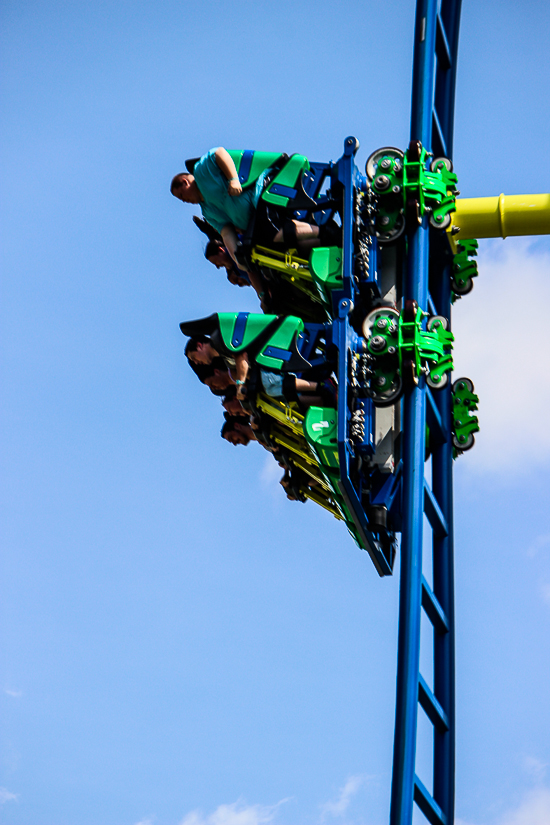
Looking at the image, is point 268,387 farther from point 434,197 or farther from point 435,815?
point 435,815

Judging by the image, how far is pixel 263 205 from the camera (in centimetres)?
1461

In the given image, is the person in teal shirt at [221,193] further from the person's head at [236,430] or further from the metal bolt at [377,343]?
the metal bolt at [377,343]

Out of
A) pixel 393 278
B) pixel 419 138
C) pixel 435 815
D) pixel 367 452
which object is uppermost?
pixel 419 138

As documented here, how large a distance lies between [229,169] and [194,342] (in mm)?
1871

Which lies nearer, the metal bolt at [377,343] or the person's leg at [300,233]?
the metal bolt at [377,343]

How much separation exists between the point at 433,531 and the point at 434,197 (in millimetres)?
4080

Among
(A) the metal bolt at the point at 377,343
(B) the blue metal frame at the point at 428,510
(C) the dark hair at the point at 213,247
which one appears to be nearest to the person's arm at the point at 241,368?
(A) the metal bolt at the point at 377,343

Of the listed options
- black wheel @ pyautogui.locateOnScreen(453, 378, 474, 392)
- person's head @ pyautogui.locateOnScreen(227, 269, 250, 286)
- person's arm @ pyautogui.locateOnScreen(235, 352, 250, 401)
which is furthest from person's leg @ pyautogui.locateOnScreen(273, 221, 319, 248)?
black wheel @ pyautogui.locateOnScreen(453, 378, 474, 392)

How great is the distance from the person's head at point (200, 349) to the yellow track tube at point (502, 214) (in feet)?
9.79

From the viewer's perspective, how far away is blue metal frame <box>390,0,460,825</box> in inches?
526

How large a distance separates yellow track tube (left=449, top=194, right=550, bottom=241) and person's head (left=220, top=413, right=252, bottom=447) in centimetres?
311

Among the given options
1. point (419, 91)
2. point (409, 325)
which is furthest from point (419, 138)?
point (409, 325)

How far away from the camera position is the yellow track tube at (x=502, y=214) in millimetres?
15031

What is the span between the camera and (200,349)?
14523mm
